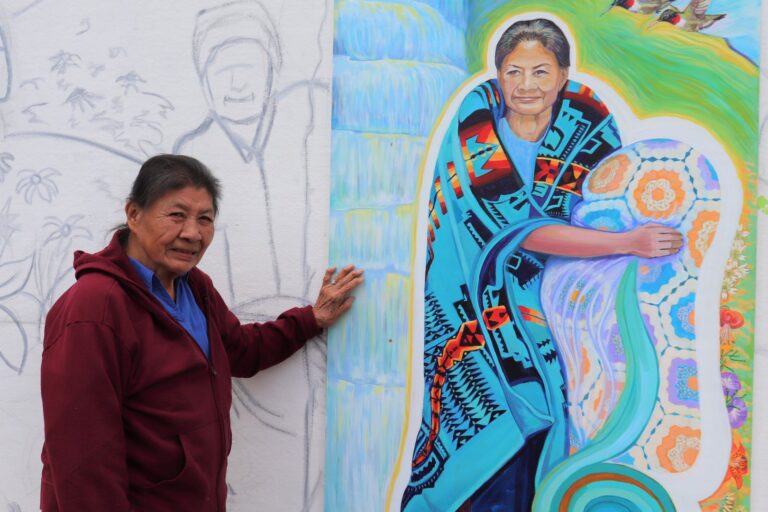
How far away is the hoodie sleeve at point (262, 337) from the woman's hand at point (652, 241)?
1.07 metres

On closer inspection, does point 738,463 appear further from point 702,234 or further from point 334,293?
point 334,293

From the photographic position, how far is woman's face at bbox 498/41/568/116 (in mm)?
2275

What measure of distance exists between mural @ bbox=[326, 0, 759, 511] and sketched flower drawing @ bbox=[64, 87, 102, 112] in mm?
867

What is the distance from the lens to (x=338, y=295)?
2305mm

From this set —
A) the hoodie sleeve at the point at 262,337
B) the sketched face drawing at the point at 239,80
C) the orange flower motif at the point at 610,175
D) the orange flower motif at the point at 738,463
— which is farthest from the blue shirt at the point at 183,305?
the orange flower motif at the point at 738,463

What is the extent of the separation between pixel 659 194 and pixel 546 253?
0.40 metres

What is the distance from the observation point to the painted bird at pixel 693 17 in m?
2.21

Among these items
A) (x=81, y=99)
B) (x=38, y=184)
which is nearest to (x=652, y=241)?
(x=81, y=99)

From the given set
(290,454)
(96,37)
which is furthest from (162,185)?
(290,454)

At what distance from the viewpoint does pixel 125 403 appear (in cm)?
183

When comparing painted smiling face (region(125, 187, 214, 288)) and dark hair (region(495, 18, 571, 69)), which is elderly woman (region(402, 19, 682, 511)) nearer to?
dark hair (region(495, 18, 571, 69))

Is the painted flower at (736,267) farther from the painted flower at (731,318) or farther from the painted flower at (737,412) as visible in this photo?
the painted flower at (737,412)

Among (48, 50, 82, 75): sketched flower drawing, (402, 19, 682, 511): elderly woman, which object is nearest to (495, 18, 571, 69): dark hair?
(402, 19, 682, 511): elderly woman

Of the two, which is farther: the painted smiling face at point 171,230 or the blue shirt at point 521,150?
the blue shirt at point 521,150
